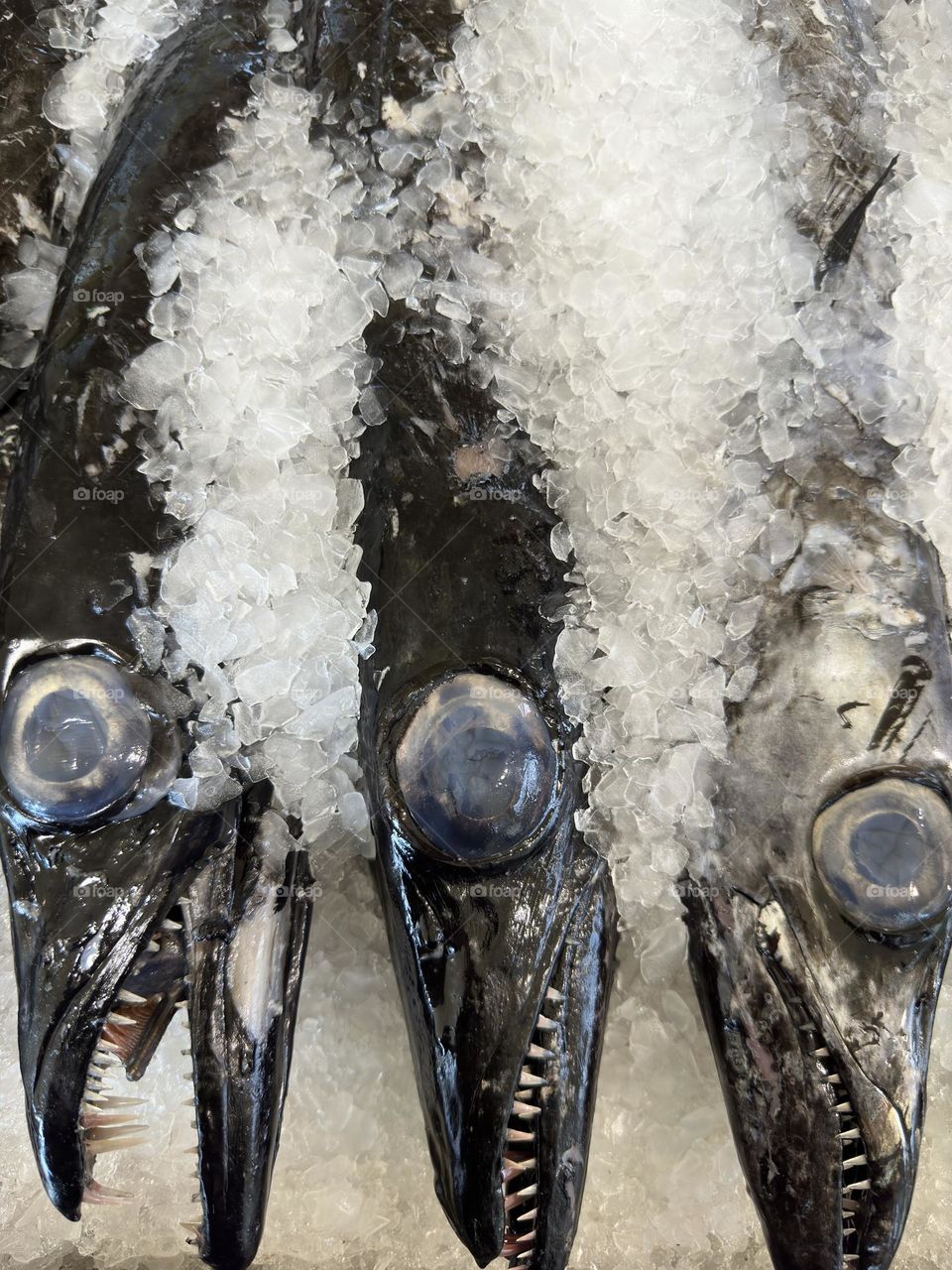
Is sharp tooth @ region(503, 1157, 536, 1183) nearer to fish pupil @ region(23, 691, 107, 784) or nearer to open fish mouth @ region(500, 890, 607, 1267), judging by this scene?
open fish mouth @ region(500, 890, 607, 1267)

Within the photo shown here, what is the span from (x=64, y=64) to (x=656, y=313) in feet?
5.29

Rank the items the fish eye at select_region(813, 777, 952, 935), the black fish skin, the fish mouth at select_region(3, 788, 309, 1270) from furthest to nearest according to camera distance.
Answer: the black fish skin
the fish mouth at select_region(3, 788, 309, 1270)
the fish eye at select_region(813, 777, 952, 935)

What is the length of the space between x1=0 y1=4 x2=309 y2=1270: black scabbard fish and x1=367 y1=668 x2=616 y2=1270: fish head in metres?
0.31

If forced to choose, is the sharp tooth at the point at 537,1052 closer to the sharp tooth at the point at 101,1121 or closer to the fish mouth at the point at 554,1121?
the fish mouth at the point at 554,1121

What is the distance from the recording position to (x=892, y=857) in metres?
1.55

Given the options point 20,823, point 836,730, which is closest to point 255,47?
point 20,823

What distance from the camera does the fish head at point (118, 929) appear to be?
5.35 feet

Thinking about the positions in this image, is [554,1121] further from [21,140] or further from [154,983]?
[21,140]

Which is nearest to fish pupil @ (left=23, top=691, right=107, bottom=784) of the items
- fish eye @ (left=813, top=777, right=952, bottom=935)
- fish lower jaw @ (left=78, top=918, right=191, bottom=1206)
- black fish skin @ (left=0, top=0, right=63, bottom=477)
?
fish lower jaw @ (left=78, top=918, right=191, bottom=1206)

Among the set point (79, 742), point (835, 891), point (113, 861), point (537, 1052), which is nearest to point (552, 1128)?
point (537, 1052)

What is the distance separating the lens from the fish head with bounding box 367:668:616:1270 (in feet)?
5.12

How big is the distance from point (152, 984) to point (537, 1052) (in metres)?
0.74

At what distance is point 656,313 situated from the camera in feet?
6.11

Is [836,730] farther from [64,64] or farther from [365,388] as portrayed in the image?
[64,64]
